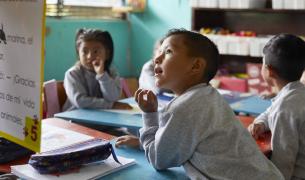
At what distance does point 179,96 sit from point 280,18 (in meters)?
3.52

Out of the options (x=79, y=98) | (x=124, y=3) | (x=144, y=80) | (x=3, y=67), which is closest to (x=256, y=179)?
(x=3, y=67)

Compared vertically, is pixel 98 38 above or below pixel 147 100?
above

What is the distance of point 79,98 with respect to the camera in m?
2.59

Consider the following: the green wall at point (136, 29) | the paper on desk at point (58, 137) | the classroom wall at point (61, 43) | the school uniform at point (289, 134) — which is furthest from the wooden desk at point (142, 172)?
the green wall at point (136, 29)

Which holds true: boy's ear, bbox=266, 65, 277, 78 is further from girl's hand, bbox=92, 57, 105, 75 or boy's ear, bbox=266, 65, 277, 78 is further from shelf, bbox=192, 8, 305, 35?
shelf, bbox=192, 8, 305, 35

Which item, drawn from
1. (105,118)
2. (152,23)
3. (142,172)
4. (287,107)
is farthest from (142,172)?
(152,23)

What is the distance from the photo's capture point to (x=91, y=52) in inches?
107

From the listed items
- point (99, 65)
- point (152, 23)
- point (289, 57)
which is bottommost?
point (99, 65)

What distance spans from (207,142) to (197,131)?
5cm

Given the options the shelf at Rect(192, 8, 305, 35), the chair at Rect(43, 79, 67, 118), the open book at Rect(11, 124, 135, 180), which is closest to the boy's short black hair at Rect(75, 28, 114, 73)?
the chair at Rect(43, 79, 67, 118)

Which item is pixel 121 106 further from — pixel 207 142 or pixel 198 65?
pixel 207 142

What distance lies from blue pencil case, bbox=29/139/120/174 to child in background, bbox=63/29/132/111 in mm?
1150

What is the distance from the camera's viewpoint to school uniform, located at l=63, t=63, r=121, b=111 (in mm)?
2567

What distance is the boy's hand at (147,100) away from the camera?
1446 millimetres
